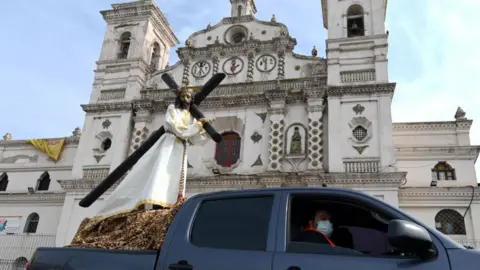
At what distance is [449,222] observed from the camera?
645 inches

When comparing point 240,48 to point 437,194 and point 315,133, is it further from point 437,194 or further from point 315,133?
point 437,194

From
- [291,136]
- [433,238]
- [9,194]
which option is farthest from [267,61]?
[433,238]

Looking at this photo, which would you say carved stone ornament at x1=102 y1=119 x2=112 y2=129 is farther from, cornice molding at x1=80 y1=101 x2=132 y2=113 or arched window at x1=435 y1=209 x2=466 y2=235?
arched window at x1=435 y1=209 x2=466 y2=235

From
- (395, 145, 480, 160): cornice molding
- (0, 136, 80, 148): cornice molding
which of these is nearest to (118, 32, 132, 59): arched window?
(0, 136, 80, 148): cornice molding

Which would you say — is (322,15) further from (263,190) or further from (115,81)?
(263,190)

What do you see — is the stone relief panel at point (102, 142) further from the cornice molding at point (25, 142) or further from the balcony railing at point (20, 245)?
the balcony railing at point (20, 245)

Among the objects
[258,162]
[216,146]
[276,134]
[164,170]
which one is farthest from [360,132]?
[164,170]

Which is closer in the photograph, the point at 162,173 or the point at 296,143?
the point at 162,173

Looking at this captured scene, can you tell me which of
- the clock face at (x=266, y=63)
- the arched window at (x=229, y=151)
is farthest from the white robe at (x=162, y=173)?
the clock face at (x=266, y=63)

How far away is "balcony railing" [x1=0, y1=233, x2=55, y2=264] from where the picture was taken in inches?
722

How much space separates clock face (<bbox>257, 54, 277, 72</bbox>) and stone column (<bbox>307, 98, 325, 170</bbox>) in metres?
2.87

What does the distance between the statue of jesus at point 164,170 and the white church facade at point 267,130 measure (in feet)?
32.3

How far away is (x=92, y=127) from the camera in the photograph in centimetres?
2088

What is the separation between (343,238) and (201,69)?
18174 mm
